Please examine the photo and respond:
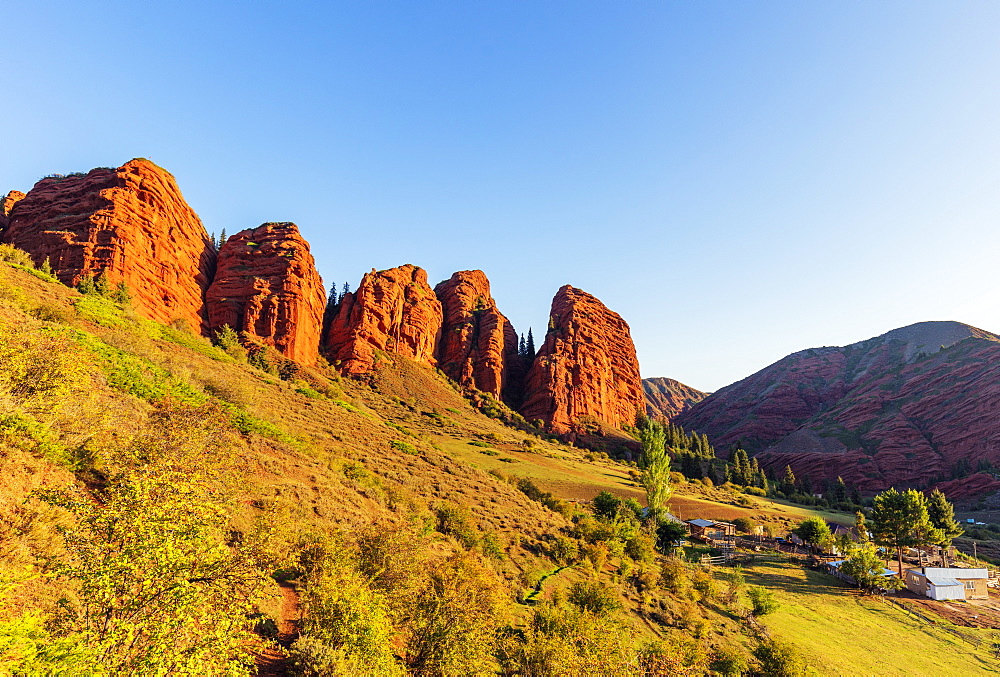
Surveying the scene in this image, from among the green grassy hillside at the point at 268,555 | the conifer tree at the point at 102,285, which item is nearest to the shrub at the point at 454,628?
the green grassy hillside at the point at 268,555

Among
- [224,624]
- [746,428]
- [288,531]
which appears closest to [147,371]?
[288,531]

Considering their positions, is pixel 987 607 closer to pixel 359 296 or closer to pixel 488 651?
pixel 488 651

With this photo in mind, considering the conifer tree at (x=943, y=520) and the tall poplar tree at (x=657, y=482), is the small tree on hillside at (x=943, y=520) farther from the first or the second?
the tall poplar tree at (x=657, y=482)

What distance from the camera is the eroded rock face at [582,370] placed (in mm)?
90875

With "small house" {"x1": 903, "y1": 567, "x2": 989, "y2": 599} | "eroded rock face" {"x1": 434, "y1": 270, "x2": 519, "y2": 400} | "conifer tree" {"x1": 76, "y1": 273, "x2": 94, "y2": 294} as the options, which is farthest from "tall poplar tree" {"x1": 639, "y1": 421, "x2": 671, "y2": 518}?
"conifer tree" {"x1": 76, "y1": 273, "x2": 94, "y2": 294}

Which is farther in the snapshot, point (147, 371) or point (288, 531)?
point (147, 371)

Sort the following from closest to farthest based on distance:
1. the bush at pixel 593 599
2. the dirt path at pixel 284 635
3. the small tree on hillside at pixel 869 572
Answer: the dirt path at pixel 284 635 < the bush at pixel 593 599 < the small tree on hillside at pixel 869 572

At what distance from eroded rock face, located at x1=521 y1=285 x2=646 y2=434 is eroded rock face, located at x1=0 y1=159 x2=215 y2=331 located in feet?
207

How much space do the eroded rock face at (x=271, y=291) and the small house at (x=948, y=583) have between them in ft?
235

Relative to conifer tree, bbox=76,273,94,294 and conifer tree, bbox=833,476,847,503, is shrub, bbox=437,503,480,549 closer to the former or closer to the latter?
conifer tree, bbox=76,273,94,294

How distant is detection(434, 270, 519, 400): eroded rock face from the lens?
90812 mm

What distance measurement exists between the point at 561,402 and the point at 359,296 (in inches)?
1847

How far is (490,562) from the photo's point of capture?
1769cm

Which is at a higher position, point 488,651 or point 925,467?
point 925,467
